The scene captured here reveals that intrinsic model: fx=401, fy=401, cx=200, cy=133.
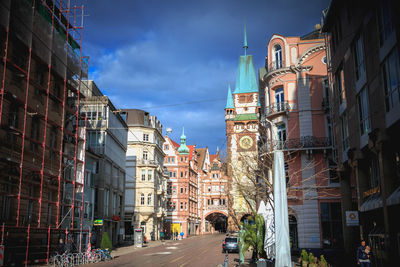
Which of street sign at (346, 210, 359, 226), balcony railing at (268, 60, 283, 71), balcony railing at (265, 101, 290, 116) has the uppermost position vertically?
balcony railing at (268, 60, 283, 71)

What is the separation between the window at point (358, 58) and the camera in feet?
69.6

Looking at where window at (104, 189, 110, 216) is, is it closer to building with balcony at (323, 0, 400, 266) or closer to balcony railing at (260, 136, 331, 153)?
balcony railing at (260, 136, 331, 153)

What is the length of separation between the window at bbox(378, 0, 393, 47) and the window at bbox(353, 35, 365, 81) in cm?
247

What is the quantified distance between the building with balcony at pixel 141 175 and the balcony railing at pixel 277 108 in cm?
2758

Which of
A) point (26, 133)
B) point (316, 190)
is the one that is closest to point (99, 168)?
point (26, 133)

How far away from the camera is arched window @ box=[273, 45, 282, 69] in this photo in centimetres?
3731

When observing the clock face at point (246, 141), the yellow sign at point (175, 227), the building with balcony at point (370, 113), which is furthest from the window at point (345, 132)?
the clock face at point (246, 141)

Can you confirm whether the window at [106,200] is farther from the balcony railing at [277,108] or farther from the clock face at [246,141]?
the clock face at [246,141]

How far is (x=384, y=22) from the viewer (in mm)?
17891

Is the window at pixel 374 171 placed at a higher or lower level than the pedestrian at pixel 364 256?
higher

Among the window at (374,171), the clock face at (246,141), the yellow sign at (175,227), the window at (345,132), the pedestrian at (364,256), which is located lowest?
the yellow sign at (175,227)

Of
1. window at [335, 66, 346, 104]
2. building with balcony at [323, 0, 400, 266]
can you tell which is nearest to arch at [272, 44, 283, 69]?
building with balcony at [323, 0, 400, 266]

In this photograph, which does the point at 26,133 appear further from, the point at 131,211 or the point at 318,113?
the point at 131,211

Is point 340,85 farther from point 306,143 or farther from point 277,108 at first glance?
point 277,108
